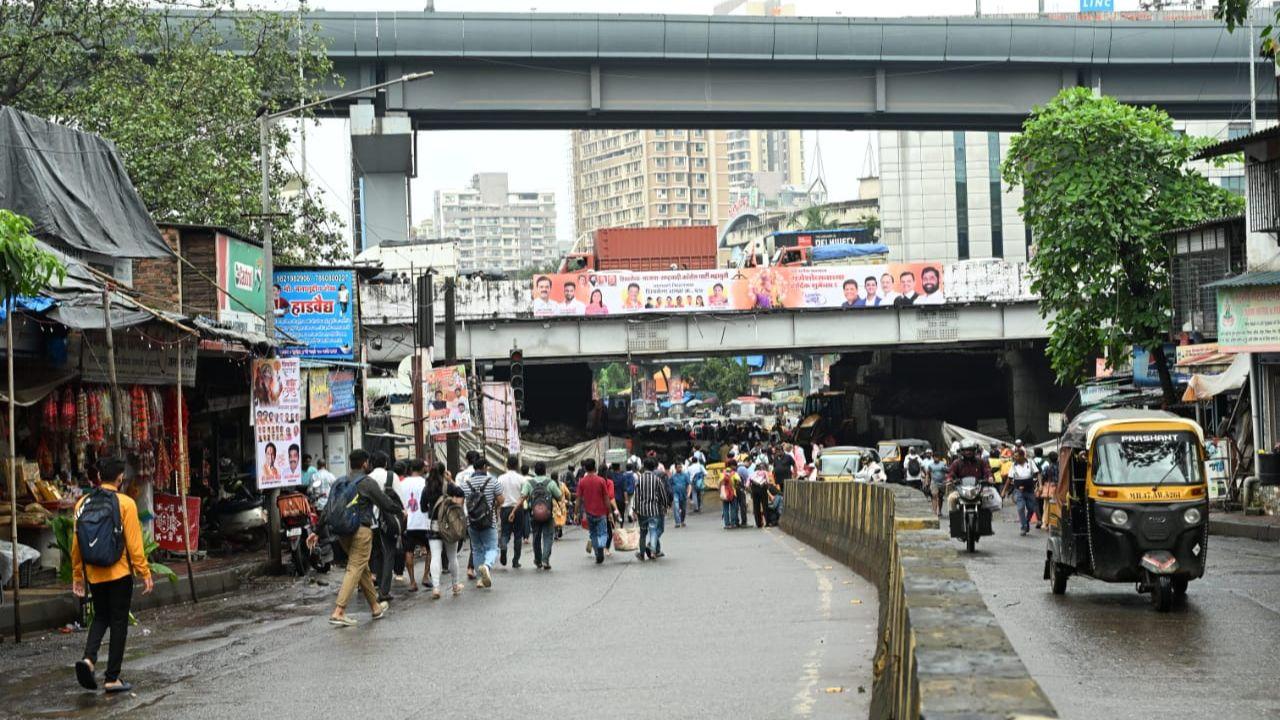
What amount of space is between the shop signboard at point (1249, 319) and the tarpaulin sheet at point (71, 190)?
19.2m

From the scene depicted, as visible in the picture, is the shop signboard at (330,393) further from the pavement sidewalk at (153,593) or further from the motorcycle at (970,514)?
the motorcycle at (970,514)

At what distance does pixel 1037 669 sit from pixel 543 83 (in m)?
41.9

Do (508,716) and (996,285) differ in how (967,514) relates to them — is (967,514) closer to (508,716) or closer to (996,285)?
(508,716)

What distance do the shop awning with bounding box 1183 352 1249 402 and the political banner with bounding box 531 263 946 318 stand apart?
18.2 metres

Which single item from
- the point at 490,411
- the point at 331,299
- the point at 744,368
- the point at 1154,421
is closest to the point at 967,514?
the point at 1154,421

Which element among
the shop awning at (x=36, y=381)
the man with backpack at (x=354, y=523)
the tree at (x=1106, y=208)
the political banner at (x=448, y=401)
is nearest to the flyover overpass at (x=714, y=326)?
the tree at (x=1106, y=208)

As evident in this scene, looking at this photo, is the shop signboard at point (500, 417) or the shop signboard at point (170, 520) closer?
the shop signboard at point (170, 520)

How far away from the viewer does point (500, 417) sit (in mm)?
50656

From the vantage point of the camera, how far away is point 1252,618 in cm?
1402

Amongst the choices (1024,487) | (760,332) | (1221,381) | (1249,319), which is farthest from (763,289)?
(1249,319)

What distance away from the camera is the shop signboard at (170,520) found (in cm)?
2047

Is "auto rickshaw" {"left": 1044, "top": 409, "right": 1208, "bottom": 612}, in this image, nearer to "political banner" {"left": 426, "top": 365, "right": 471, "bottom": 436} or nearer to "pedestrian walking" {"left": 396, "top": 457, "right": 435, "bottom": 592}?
"pedestrian walking" {"left": 396, "top": 457, "right": 435, "bottom": 592}

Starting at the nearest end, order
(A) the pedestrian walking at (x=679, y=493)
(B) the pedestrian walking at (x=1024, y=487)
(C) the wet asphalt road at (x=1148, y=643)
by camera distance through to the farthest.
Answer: (C) the wet asphalt road at (x=1148, y=643) < (B) the pedestrian walking at (x=1024, y=487) < (A) the pedestrian walking at (x=679, y=493)

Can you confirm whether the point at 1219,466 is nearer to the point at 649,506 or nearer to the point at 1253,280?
the point at 1253,280
